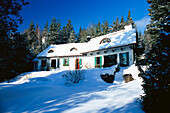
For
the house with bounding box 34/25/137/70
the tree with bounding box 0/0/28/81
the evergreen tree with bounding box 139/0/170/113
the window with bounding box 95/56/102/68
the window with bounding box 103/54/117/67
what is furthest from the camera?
the window with bounding box 95/56/102/68

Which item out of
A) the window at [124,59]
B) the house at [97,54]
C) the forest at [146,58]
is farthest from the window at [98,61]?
the forest at [146,58]

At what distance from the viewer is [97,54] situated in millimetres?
15969

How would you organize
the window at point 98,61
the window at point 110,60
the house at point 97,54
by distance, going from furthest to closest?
the window at point 98,61 < the window at point 110,60 < the house at point 97,54

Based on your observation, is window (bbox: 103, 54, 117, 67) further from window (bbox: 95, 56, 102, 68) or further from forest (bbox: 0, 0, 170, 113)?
forest (bbox: 0, 0, 170, 113)

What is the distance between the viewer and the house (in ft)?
43.1

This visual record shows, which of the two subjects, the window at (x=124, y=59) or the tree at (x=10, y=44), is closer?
the tree at (x=10, y=44)

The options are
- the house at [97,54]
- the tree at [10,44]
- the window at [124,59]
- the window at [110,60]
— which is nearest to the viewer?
the tree at [10,44]

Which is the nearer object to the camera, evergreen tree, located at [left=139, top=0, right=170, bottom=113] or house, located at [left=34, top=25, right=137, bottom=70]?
evergreen tree, located at [left=139, top=0, right=170, bottom=113]

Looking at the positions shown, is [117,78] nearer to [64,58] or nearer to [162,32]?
[162,32]

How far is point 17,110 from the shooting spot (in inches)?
130

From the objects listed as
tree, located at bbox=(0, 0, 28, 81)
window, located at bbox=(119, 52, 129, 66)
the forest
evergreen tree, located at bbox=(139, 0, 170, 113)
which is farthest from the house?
tree, located at bbox=(0, 0, 28, 81)

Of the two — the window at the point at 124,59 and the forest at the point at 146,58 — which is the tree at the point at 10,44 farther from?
the window at the point at 124,59

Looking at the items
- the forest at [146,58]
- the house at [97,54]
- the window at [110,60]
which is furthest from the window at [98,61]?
the forest at [146,58]

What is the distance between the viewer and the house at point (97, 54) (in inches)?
517
